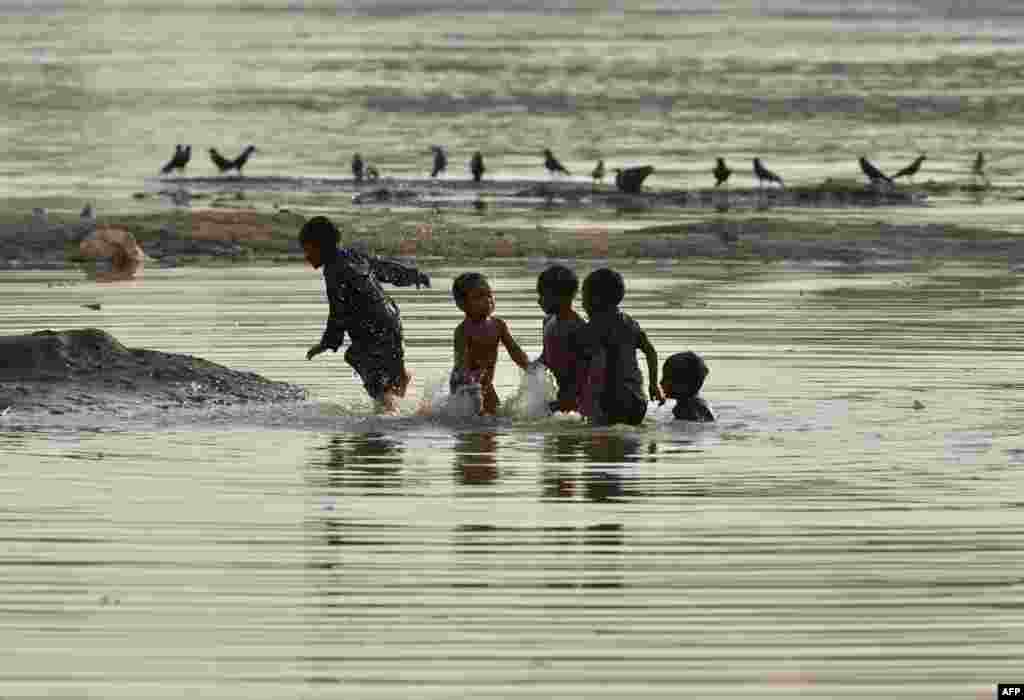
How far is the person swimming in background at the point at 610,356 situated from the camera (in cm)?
1475

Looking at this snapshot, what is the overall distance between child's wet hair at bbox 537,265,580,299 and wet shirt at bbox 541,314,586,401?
0.16 m

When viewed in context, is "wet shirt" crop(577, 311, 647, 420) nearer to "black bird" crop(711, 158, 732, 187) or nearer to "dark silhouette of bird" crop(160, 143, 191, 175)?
"black bird" crop(711, 158, 732, 187)

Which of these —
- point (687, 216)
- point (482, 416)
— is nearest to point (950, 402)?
point (482, 416)

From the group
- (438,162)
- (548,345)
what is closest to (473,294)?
→ (548,345)

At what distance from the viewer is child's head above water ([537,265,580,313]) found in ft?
48.6

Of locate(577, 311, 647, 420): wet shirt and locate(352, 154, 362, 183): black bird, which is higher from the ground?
locate(352, 154, 362, 183): black bird

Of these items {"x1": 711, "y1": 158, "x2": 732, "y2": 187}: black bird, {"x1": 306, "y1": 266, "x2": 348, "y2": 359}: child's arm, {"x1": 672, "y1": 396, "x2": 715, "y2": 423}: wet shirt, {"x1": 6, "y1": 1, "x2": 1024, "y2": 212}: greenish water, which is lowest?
{"x1": 672, "y1": 396, "x2": 715, "y2": 423}: wet shirt

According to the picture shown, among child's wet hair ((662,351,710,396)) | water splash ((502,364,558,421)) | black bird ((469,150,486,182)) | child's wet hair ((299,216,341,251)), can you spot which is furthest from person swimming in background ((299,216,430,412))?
black bird ((469,150,486,182))

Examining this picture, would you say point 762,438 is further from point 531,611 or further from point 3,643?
point 3,643

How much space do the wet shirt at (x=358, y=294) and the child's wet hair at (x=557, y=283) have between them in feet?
3.80

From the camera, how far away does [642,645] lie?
914 centimetres

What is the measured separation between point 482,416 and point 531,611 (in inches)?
216

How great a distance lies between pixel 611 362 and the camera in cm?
1477

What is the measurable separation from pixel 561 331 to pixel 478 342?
0.60m
